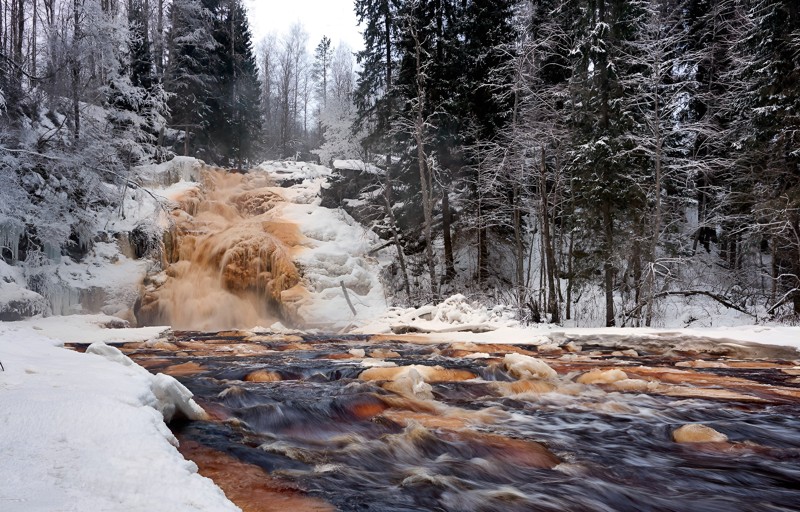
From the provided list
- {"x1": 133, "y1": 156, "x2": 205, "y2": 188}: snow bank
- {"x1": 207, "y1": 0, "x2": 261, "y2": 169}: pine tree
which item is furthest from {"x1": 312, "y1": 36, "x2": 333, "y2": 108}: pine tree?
{"x1": 133, "y1": 156, "x2": 205, "y2": 188}: snow bank

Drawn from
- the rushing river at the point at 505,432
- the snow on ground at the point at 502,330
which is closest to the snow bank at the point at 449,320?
the snow on ground at the point at 502,330

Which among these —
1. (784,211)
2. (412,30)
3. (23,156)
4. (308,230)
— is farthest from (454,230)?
(23,156)

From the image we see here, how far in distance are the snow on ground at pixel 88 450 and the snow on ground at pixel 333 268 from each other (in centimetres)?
1042

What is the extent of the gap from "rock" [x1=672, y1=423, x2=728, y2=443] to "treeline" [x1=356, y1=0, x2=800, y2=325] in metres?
7.11

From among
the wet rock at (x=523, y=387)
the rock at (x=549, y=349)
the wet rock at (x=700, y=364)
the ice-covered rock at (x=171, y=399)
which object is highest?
the ice-covered rock at (x=171, y=399)

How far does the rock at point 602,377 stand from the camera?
539cm

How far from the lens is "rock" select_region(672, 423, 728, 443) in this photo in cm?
355

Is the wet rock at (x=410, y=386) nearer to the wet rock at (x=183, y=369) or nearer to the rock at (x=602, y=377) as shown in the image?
the rock at (x=602, y=377)

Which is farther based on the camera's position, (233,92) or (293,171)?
(233,92)

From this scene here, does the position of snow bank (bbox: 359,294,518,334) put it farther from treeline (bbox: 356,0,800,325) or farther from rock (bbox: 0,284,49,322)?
rock (bbox: 0,284,49,322)

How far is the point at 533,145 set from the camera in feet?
40.0

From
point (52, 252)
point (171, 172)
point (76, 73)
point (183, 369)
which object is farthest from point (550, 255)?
point (171, 172)

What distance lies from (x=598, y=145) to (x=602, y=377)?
281 inches

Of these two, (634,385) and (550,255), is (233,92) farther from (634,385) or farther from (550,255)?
(634,385)
